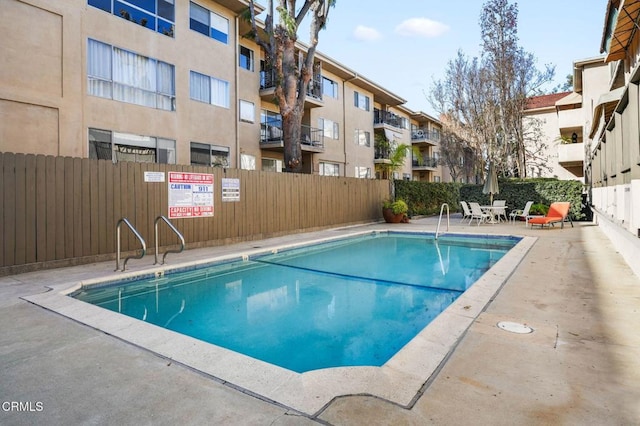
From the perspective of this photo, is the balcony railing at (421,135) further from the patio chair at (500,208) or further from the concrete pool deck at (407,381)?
the concrete pool deck at (407,381)

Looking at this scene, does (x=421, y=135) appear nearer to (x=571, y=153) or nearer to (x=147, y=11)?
(x=571, y=153)

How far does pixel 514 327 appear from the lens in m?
3.58

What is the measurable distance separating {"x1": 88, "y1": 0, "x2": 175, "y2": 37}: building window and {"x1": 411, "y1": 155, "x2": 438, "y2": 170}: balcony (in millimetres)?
24122

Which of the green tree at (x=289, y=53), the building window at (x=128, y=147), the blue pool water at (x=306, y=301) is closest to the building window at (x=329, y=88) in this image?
the green tree at (x=289, y=53)

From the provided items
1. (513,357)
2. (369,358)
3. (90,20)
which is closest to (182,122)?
(90,20)

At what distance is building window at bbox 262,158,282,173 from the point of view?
18.7m

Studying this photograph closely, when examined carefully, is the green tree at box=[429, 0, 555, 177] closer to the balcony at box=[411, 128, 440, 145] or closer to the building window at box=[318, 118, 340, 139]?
the building window at box=[318, 118, 340, 139]

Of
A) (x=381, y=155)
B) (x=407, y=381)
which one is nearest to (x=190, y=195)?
(x=407, y=381)

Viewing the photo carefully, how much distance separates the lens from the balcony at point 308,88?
18000 mm

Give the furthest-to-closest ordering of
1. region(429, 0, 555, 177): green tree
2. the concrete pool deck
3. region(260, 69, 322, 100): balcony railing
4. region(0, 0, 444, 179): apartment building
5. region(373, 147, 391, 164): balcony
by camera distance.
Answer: region(373, 147, 391, 164): balcony
region(429, 0, 555, 177): green tree
region(260, 69, 322, 100): balcony railing
region(0, 0, 444, 179): apartment building
the concrete pool deck

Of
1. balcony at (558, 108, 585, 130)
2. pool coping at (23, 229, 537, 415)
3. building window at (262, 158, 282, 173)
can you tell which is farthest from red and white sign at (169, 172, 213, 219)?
balcony at (558, 108, 585, 130)

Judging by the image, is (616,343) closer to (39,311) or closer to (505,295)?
(505,295)

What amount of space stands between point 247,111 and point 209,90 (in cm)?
237

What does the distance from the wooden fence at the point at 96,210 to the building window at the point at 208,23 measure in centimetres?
769
